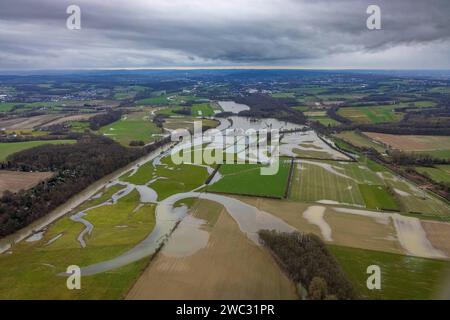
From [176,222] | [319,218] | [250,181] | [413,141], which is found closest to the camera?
[176,222]

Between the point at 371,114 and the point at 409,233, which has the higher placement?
the point at 371,114

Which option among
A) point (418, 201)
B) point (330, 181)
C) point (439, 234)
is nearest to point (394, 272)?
point (439, 234)

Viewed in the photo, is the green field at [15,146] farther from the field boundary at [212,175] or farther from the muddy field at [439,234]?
the muddy field at [439,234]

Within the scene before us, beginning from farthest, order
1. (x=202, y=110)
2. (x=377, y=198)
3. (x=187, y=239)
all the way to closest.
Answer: (x=202, y=110) < (x=377, y=198) < (x=187, y=239)

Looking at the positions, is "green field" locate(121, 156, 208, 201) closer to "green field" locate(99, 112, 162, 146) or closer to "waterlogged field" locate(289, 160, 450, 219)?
"waterlogged field" locate(289, 160, 450, 219)

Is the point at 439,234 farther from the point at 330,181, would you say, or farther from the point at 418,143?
the point at 418,143

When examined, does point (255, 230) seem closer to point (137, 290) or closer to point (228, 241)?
point (228, 241)

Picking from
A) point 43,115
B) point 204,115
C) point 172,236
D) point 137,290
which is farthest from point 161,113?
point 137,290
